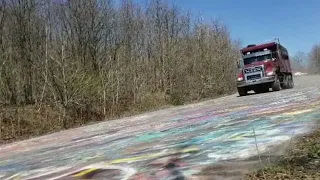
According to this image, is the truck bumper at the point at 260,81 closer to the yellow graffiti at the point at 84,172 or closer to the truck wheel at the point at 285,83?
the truck wheel at the point at 285,83

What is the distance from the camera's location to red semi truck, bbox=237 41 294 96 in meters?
28.9

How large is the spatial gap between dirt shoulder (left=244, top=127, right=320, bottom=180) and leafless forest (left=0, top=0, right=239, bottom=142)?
16.9 metres

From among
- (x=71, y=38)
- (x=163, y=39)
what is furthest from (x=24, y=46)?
(x=163, y=39)

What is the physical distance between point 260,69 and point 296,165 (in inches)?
924

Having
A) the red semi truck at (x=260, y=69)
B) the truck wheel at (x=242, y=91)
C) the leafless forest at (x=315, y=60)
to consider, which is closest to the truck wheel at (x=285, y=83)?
the red semi truck at (x=260, y=69)

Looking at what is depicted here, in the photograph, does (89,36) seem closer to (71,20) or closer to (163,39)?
(71,20)

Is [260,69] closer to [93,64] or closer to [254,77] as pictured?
[254,77]

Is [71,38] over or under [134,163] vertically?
over

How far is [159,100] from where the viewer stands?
3534cm

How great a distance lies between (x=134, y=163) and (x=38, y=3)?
30998 millimetres

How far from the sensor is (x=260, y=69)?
95.1ft

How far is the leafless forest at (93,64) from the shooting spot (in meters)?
27.2

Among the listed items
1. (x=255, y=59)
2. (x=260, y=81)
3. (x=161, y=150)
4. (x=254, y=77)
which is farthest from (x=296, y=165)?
(x=255, y=59)

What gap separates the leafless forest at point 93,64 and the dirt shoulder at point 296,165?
16943 millimetres
